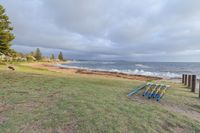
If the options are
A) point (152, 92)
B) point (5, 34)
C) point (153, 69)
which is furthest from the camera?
point (153, 69)

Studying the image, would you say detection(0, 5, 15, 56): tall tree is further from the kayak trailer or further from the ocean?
the ocean

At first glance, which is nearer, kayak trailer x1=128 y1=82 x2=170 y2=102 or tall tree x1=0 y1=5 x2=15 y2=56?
kayak trailer x1=128 y1=82 x2=170 y2=102

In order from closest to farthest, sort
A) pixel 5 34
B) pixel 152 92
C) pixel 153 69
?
pixel 152 92, pixel 5 34, pixel 153 69

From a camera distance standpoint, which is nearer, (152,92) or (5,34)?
(152,92)

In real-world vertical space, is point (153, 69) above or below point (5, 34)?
below

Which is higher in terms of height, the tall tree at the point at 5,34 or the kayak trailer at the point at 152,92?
the tall tree at the point at 5,34

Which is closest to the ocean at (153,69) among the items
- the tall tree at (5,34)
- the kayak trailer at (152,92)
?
the kayak trailer at (152,92)

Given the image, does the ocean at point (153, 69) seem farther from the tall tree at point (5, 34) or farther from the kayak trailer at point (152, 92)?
the tall tree at point (5, 34)

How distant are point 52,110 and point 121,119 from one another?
184 centimetres

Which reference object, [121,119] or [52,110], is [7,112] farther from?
[121,119]

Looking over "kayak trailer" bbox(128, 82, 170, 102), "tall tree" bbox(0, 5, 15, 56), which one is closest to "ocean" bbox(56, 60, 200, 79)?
"kayak trailer" bbox(128, 82, 170, 102)

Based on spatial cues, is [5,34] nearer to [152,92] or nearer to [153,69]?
[152,92]

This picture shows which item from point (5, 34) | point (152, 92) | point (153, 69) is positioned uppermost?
point (5, 34)

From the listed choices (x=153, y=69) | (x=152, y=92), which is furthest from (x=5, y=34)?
(x=153, y=69)
